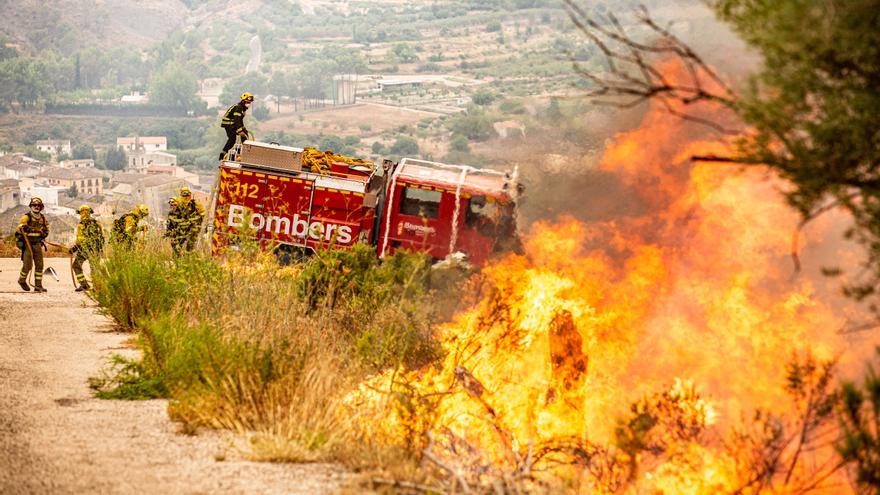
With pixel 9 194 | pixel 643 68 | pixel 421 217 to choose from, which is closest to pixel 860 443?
pixel 643 68

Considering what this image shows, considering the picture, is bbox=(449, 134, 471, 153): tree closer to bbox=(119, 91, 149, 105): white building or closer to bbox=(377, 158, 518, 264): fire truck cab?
bbox=(377, 158, 518, 264): fire truck cab

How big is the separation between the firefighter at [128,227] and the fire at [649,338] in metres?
7.14

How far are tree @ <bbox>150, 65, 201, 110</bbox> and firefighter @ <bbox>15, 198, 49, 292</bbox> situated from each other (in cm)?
14605

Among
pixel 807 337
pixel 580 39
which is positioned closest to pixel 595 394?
pixel 807 337

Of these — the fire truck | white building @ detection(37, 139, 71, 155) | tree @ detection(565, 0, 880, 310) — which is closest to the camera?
tree @ detection(565, 0, 880, 310)

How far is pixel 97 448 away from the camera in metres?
8.52

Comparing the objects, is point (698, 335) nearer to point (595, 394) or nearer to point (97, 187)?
point (595, 394)

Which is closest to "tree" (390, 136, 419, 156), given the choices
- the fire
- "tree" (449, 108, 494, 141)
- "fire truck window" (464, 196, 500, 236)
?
"tree" (449, 108, 494, 141)

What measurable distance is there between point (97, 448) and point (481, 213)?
13.3 m

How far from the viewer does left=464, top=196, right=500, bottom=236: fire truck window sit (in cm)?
2073

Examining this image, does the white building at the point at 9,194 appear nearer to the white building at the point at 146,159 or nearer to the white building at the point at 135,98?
the white building at the point at 146,159

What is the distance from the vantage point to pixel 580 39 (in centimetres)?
11088

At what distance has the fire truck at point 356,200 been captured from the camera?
21.2 meters

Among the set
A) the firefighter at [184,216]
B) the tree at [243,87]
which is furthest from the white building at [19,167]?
the firefighter at [184,216]
